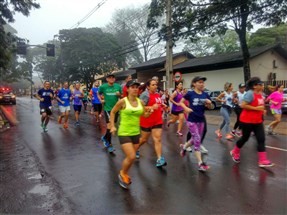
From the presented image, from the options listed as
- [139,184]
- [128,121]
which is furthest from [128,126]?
[139,184]

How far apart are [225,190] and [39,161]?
4255 millimetres

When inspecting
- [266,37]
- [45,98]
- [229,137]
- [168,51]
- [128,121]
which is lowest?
[229,137]

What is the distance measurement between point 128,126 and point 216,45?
176ft

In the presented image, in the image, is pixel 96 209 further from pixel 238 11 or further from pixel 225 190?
pixel 238 11

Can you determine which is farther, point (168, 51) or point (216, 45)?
point (216, 45)

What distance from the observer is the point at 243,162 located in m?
6.93

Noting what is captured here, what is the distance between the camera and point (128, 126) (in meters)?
5.27

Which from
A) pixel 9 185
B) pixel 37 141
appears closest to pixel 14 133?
pixel 37 141

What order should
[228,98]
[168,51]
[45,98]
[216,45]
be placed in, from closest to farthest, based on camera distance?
[228,98]
[45,98]
[168,51]
[216,45]

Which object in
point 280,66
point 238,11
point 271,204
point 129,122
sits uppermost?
point 238,11

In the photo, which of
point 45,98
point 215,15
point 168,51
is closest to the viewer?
point 45,98

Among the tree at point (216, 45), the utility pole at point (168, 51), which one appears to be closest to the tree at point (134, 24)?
the tree at point (216, 45)

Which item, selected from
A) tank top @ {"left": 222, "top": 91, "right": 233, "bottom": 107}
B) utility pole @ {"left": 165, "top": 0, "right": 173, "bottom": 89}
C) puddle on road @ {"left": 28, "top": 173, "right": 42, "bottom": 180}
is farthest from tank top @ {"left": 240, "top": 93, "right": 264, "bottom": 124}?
utility pole @ {"left": 165, "top": 0, "right": 173, "bottom": 89}

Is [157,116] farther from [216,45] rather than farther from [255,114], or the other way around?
[216,45]
